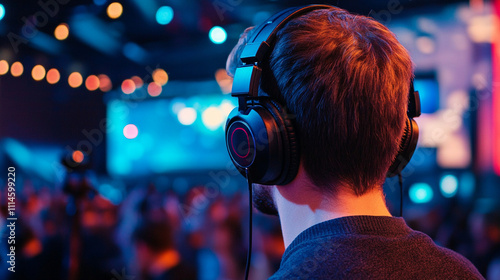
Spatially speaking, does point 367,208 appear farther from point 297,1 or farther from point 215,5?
point 215,5

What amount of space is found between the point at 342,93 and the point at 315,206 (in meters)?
0.17

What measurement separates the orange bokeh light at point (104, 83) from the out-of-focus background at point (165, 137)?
1 centimetres

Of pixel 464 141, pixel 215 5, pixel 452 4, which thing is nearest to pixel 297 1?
pixel 215 5

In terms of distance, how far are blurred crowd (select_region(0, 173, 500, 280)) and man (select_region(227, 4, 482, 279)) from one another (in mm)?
1445

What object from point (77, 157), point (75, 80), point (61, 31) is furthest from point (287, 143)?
point (75, 80)

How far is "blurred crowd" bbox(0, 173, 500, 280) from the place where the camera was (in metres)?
2.01

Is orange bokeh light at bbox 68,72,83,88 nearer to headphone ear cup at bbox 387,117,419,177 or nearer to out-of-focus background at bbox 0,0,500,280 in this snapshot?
out-of-focus background at bbox 0,0,500,280

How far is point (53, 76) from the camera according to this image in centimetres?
341

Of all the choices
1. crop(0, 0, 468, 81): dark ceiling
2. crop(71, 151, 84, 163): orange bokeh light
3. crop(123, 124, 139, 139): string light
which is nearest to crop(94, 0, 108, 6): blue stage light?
crop(0, 0, 468, 81): dark ceiling

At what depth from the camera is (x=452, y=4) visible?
335 centimetres

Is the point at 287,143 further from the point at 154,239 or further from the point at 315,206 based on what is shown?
the point at 154,239

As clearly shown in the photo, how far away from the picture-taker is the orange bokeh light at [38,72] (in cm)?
316

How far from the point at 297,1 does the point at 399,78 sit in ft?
7.74

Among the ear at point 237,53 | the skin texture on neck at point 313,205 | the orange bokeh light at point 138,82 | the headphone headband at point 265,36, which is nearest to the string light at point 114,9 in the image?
the orange bokeh light at point 138,82
